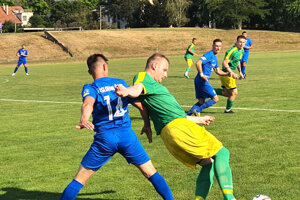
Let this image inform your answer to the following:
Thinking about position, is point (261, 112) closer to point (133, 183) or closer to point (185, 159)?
point (133, 183)

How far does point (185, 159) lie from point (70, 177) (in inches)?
114

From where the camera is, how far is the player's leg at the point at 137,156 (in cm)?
608

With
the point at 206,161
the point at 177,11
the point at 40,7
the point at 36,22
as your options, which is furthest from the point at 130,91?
the point at 40,7

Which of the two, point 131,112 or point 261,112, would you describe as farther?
point 131,112

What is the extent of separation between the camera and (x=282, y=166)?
8430 mm

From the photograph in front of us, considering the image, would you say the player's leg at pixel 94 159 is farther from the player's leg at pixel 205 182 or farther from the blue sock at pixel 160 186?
the player's leg at pixel 205 182

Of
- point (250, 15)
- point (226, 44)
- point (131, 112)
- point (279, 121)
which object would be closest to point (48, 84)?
point (131, 112)

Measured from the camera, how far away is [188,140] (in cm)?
577

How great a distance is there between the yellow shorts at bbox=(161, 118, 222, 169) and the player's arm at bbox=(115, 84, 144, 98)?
65 centimetres

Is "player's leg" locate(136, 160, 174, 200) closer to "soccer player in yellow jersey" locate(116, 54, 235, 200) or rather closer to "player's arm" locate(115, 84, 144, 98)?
"soccer player in yellow jersey" locate(116, 54, 235, 200)

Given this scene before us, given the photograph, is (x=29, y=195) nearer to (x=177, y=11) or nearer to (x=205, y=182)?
(x=205, y=182)

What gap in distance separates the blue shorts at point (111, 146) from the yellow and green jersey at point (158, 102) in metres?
0.44

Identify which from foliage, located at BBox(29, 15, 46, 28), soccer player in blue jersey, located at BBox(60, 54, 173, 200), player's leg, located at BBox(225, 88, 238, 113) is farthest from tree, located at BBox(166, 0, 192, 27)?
soccer player in blue jersey, located at BBox(60, 54, 173, 200)

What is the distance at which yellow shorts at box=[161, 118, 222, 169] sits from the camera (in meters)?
5.79
